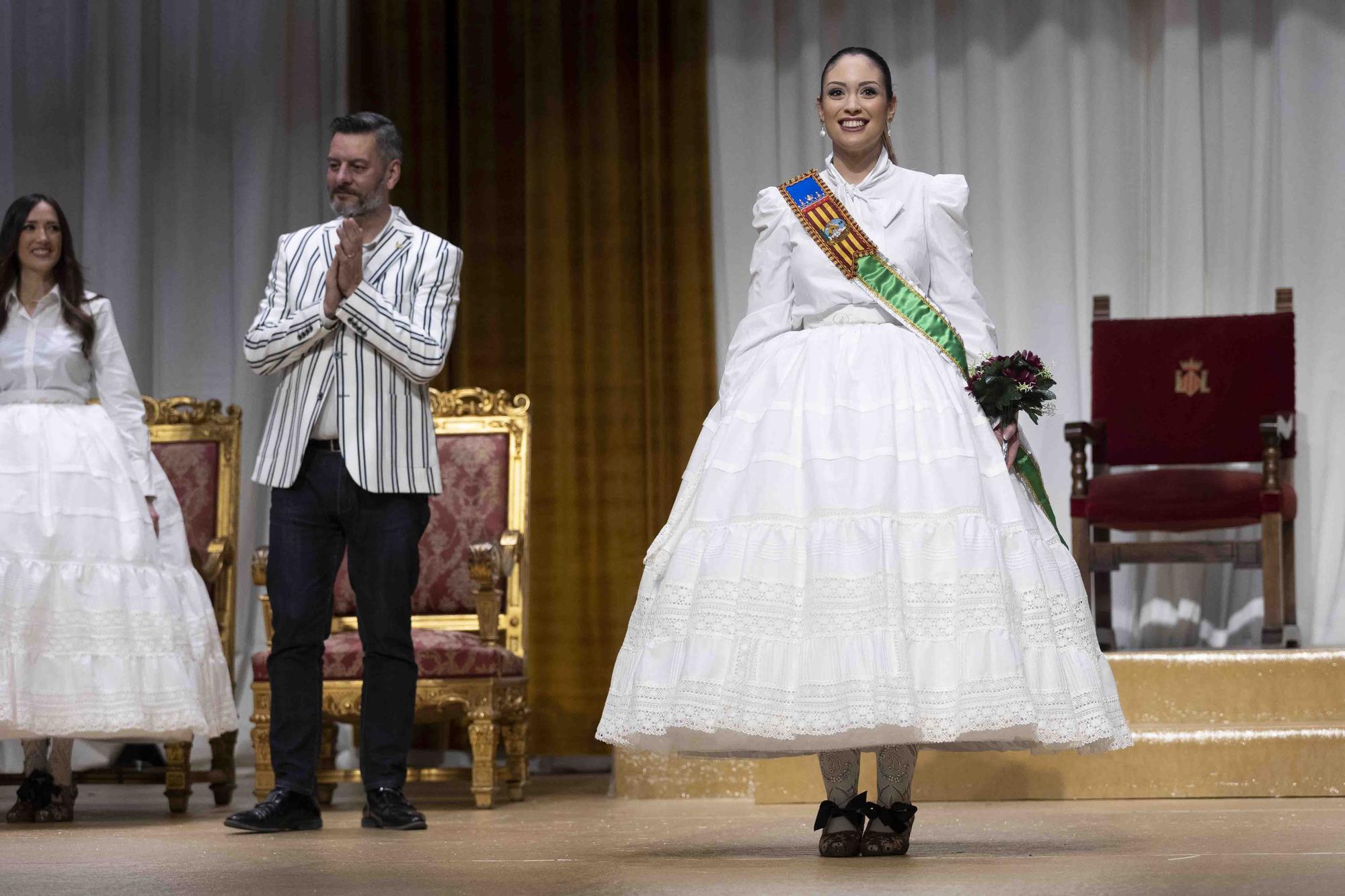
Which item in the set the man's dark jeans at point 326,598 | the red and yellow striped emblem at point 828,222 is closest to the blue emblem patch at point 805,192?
the red and yellow striped emblem at point 828,222

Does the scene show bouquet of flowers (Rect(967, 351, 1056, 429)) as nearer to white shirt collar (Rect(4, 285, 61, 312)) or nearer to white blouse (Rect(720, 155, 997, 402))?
white blouse (Rect(720, 155, 997, 402))

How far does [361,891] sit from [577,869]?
405 millimetres

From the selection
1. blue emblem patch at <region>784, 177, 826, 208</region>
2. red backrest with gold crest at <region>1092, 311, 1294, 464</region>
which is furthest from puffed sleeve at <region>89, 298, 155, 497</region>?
red backrest with gold crest at <region>1092, 311, 1294, 464</region>

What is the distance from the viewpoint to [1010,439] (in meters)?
2.92

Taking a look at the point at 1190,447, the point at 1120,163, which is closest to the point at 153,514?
the point at 1190,447

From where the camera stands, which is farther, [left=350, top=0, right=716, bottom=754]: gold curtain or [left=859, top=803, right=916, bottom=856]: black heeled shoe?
[left=350, top=0, right=716, bottom=754]: gold curtain

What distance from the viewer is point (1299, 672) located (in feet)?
14.3

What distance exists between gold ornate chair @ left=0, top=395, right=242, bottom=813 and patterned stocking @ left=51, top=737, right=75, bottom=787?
433 mm

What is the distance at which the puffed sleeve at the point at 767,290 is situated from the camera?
3096 millimetres

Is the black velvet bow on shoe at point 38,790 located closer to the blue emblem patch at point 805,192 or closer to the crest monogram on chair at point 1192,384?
the blue emblem patch at point 805,192

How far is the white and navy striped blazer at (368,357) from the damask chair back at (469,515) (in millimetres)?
1321

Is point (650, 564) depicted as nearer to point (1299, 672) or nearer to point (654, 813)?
point (654, 813)

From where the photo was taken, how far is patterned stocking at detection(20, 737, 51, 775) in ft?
13.7

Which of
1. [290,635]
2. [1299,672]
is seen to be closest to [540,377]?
[290,635]
